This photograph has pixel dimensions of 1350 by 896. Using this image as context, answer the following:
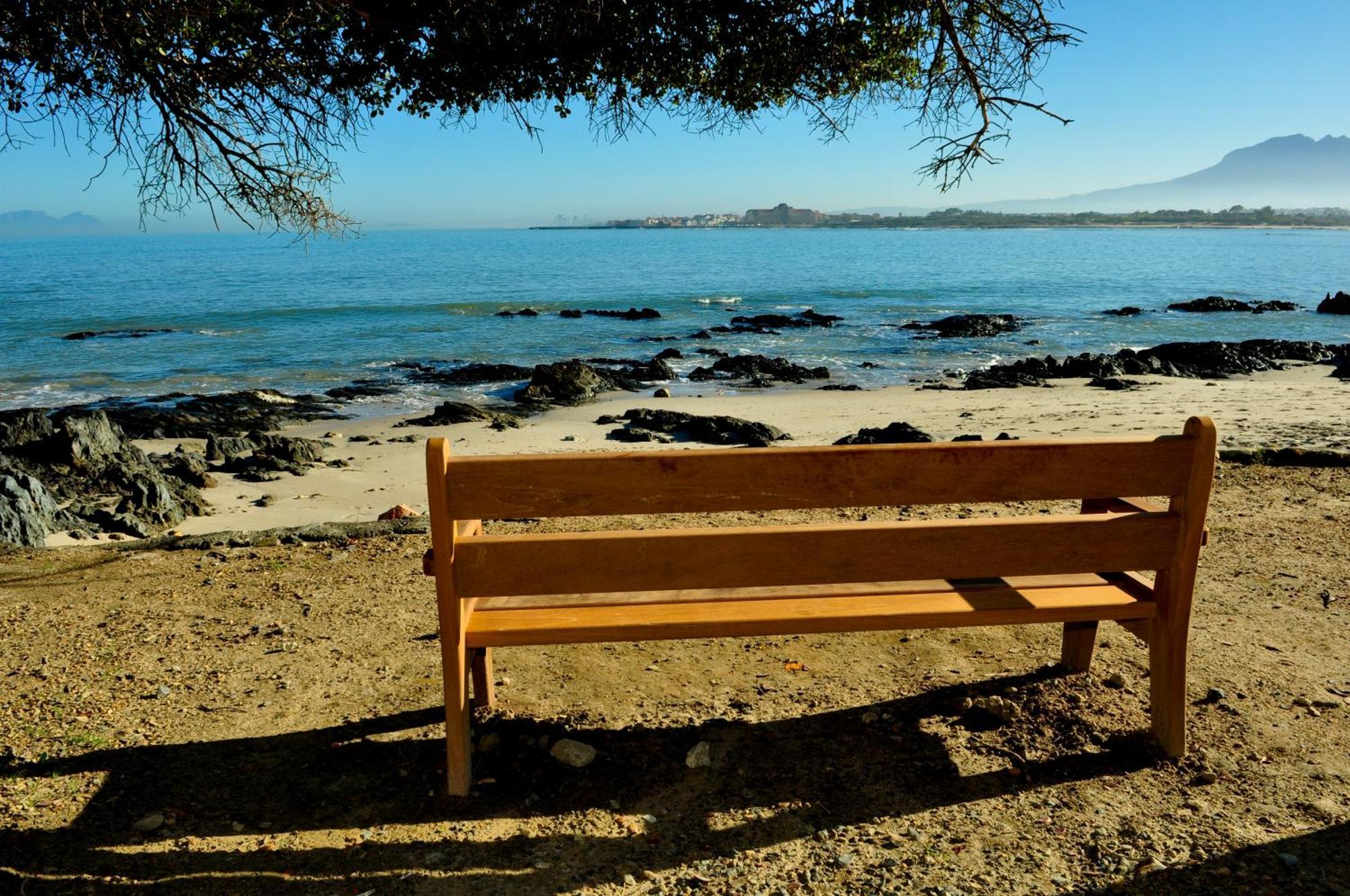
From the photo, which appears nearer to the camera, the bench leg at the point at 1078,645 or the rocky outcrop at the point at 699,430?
the bench leg at the point at 1078,645

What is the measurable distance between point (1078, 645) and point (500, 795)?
2.34m

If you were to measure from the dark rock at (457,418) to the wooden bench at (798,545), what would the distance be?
36.8 ft

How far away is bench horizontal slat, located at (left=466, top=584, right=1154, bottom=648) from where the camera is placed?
2.93m

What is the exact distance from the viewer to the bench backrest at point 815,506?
2.74 metres

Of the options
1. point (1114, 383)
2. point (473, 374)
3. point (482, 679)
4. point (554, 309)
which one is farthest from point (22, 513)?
point (554, 309)

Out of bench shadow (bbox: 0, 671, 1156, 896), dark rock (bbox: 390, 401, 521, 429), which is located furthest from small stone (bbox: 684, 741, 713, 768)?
dark rock (bbox: 390, 401, 521, 429)

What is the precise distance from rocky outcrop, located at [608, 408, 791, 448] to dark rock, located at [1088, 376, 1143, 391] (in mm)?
7322

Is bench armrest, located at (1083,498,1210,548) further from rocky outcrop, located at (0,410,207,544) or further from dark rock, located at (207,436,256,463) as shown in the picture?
dark rock, located at (207,436,256,463)

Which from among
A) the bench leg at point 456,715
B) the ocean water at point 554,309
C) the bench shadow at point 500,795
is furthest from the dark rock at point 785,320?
the bench leg at point 456,715

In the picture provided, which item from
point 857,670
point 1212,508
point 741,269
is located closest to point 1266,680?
point 857,670

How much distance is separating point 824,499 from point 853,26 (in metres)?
3.83

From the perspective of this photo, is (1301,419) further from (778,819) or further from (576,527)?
(778,819)

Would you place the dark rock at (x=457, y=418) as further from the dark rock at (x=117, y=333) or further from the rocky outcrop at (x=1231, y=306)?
the rocky outcrop at (x=1231, y=306)

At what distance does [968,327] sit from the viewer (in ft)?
93.4
